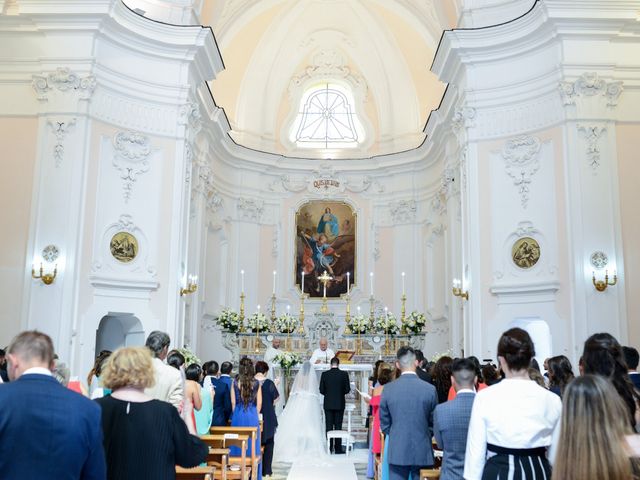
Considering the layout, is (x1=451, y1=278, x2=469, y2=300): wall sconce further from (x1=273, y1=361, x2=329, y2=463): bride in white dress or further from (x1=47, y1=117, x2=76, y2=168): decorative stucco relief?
(x1=47, y1=117, x2=76, y2=168): decorative stucco relief

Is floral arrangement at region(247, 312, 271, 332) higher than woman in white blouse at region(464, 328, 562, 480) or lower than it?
higher

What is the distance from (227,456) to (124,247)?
8.68m

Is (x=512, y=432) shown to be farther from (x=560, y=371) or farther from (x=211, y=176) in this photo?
(x=211, y=176)

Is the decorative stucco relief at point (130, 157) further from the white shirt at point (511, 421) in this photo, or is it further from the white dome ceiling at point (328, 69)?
the white shirt at point (511, 421)

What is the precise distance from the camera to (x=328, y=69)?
81.0 feet

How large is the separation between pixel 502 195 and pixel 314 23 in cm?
1150

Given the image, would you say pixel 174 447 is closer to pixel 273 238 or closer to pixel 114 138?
pixel 114 138

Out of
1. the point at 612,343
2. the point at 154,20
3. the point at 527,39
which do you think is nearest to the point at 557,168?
the point at 527,39

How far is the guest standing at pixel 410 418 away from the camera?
6305mm

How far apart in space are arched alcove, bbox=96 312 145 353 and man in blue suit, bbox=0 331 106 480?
1217cm

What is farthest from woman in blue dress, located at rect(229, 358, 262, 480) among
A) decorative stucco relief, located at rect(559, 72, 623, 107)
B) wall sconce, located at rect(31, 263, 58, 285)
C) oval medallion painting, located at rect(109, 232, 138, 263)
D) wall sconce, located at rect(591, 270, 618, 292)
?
decorative stucco relief, located at rect(559, 72, 623, 107)

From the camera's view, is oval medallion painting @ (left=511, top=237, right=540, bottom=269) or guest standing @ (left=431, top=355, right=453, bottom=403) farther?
oval medallion painting @ (left=511, top=237, right=540, bottom=269)

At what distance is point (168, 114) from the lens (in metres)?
16.0

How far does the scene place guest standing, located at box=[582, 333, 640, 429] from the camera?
3916 millimetres
